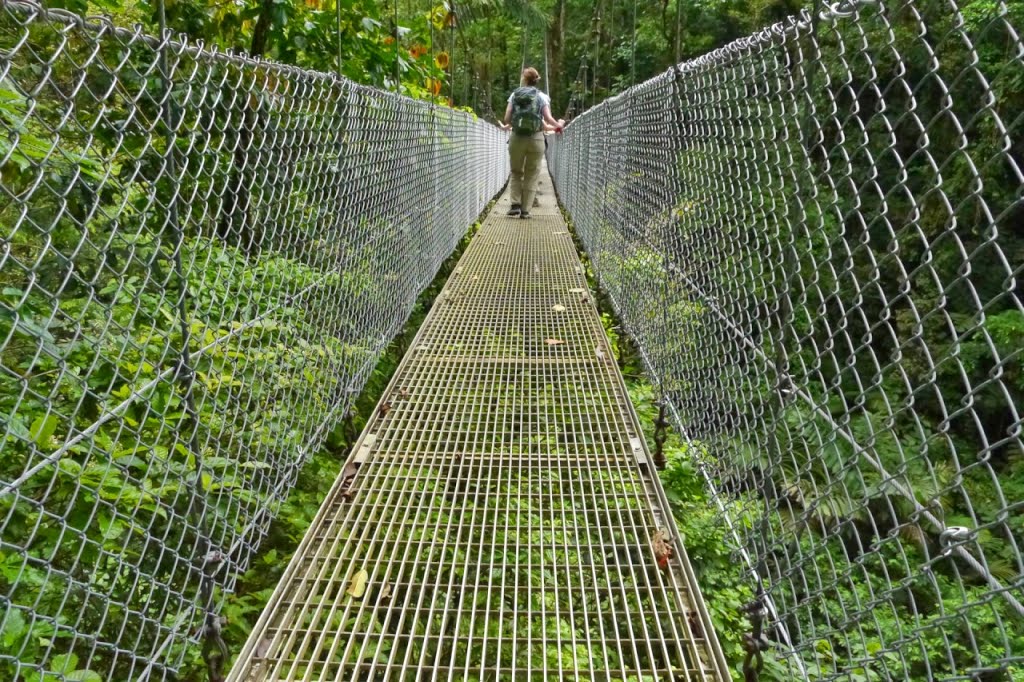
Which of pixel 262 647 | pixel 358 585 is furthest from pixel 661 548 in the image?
pixel 262 647

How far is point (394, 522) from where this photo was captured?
7.54ft

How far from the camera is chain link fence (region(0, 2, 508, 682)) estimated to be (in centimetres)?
127

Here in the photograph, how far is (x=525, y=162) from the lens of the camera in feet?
26.9

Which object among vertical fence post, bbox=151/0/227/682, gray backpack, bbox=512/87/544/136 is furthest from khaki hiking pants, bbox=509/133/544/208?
vertical fence post, bbox=151/0/227/682

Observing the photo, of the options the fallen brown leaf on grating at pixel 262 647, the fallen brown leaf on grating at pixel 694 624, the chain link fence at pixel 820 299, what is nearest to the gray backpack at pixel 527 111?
the chain link fence at pixel 820 299

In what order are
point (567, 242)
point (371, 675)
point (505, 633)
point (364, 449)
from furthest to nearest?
point (567, 242)
point (364, 449)
point (505, 633)
point (371, 675)

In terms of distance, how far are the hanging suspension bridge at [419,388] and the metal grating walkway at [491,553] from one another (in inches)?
0.5

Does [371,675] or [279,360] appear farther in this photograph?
[279,360]

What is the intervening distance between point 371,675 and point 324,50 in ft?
11.7

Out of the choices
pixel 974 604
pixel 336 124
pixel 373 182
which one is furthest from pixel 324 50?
pixel 974 604

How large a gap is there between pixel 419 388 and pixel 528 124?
5.22m

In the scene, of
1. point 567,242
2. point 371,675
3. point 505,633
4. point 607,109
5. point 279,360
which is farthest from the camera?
point 567,242

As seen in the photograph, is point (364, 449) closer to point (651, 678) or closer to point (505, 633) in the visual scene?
point (505, 633)

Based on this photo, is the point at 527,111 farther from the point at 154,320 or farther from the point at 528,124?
the point at 154,320
